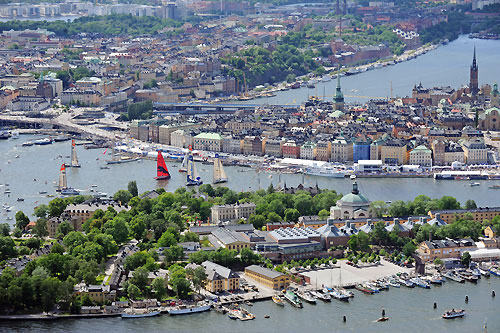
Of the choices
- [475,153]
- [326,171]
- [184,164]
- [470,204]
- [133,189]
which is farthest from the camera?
[475,153]

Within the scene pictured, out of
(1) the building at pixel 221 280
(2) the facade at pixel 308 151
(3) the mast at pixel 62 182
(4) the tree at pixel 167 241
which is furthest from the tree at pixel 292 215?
(2) the facade at pixel 308 151

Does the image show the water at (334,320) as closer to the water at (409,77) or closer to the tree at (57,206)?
the tree at (57,206)

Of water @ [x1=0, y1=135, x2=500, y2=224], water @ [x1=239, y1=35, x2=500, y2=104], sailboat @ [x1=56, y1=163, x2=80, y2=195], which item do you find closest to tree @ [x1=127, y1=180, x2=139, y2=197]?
water @ [x1=0, y1=135, x2=500, y2=224]

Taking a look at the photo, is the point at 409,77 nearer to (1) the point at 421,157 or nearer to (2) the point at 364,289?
(1) the point at 421,157

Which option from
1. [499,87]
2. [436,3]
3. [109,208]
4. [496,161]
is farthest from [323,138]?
[436,3]

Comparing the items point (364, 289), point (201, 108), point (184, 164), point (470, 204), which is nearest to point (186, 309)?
point (364, 289)

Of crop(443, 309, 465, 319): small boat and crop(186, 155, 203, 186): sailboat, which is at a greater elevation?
crop(186, 155, 203, 186): sailboat

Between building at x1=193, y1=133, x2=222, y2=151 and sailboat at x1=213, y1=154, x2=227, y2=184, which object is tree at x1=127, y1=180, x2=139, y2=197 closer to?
Result: sailboat at x1=213, y1=154, x2=227, y2=184
